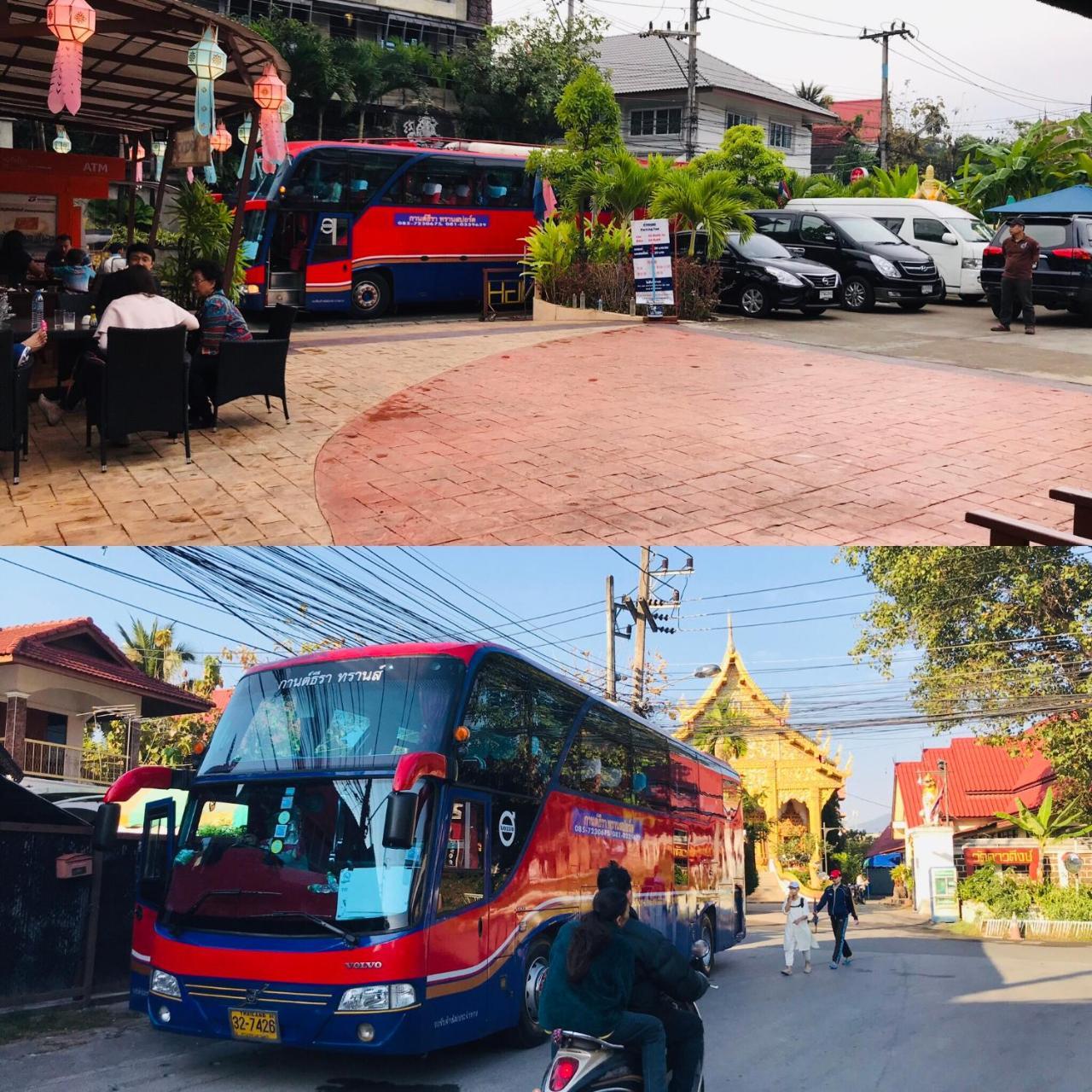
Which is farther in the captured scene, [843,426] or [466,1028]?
[843,426]

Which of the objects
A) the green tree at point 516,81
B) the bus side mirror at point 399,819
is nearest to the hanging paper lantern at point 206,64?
the bus side mirror at point 399,819

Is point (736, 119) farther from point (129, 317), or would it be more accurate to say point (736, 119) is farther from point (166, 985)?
point (166, 985)

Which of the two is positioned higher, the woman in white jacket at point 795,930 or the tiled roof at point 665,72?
the tiled roof at point 665,72

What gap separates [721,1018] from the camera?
790 centimetres

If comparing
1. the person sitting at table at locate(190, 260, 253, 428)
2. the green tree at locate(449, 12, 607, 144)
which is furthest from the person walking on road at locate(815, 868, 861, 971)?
the green tree at locate(449, 12, 607, 144)

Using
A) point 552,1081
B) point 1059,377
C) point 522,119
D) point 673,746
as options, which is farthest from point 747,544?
point 522,119

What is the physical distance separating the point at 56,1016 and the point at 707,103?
43334 mm

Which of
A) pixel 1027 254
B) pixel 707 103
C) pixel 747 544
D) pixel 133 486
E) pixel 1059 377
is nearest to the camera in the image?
pixel 747 544

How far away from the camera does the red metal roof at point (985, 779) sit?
23406mm

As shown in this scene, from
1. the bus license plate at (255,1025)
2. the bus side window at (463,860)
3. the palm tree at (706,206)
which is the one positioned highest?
the palm tree at (706,206)

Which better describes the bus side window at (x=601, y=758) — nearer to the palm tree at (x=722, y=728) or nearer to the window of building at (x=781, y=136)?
the palm tree at (x=722, y=728)

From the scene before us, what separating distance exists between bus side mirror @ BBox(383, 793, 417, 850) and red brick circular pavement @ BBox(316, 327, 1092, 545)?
2639mm

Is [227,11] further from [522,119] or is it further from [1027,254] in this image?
[1027,254]

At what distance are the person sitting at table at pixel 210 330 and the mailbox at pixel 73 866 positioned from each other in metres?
3.83
